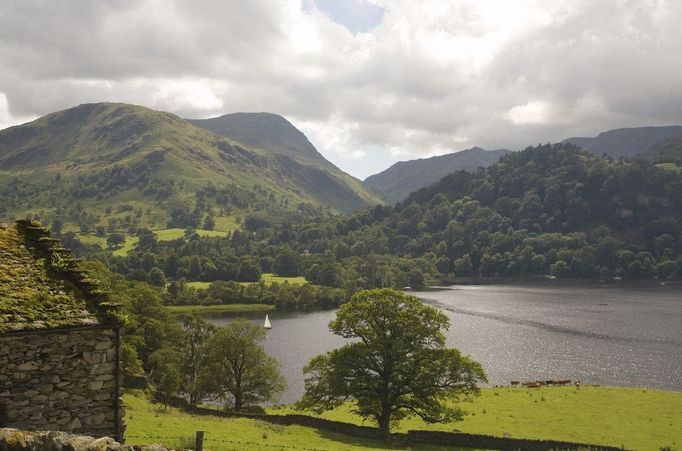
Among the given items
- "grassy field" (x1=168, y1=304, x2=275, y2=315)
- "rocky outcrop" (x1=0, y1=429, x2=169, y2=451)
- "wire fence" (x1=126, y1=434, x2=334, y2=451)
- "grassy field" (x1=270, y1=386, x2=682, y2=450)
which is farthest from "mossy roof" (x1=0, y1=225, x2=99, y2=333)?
"grassy field" (x1=168, y1=304, x2=275, y2=315)

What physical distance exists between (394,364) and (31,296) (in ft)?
114

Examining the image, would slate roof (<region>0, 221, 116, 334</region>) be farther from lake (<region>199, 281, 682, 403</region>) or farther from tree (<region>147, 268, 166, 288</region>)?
tree (<region>147, 268, 166, 288</region>)

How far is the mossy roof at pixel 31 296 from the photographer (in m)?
17.9

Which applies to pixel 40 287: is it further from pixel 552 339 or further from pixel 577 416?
pixel 552 339

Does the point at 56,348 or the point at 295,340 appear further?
the point at 295,340

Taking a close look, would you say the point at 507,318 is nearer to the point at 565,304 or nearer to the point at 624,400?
the point at 565,304

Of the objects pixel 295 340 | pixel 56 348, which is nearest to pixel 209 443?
pixel 56 348

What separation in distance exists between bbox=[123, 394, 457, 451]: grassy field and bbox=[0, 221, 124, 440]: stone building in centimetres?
1014

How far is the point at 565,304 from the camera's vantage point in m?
175

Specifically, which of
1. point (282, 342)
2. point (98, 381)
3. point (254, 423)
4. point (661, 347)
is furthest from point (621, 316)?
point (98, 381)

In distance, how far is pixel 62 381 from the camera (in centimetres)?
1820

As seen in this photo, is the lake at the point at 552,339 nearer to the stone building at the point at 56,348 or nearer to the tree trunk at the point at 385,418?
the tree trunk at the point at 385,418

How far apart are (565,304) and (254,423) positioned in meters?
151

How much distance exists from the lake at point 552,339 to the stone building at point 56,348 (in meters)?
61.8
